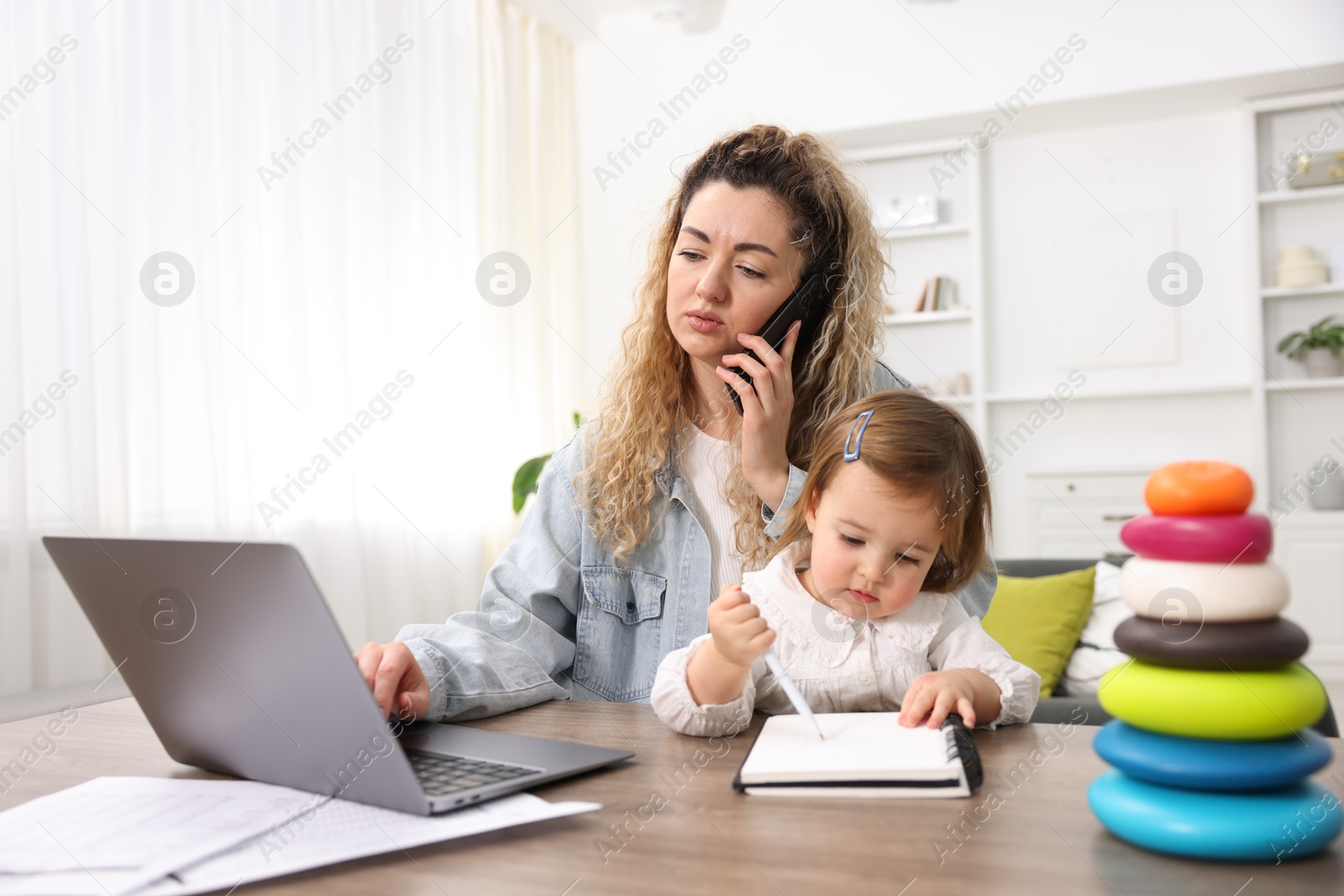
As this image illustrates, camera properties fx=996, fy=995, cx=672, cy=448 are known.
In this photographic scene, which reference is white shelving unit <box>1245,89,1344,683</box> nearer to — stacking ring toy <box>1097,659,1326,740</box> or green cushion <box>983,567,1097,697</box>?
green cushion <box>983,567,1097,697</box>

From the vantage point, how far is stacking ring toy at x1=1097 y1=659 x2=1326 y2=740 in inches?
22.1

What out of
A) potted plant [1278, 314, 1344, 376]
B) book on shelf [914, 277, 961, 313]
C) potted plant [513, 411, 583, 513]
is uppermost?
book on shelf [914, 277, 961, 313]

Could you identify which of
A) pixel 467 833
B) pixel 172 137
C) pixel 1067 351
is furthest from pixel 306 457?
pixel 1067 351

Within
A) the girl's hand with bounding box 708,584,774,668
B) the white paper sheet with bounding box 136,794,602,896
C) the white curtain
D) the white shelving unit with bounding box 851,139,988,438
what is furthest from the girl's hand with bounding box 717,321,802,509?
the white shelving unit with bounding box 851,139,988,438

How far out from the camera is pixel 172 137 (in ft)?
9.52

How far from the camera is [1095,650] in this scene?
2811 mm

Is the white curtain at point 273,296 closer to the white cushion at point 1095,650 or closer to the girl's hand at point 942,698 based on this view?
the girl's hand at point 942,698

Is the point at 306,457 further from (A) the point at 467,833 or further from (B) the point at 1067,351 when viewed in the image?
(B) the point at 1067,351

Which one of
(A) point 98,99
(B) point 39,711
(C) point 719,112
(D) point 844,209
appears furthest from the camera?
(C) point 719,112

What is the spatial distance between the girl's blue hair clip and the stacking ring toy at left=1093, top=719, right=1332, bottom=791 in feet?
1.73

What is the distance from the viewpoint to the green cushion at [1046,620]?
278cm

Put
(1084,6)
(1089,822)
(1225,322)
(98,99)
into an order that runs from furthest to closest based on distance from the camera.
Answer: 1. (1225,322)
2. (1084,6)
3. (98,99)
4. (1089,822)

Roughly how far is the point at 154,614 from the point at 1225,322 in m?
5.23

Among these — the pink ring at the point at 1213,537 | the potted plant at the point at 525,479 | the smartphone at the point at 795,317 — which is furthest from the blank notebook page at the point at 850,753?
the potted plant at the point at 525,479
